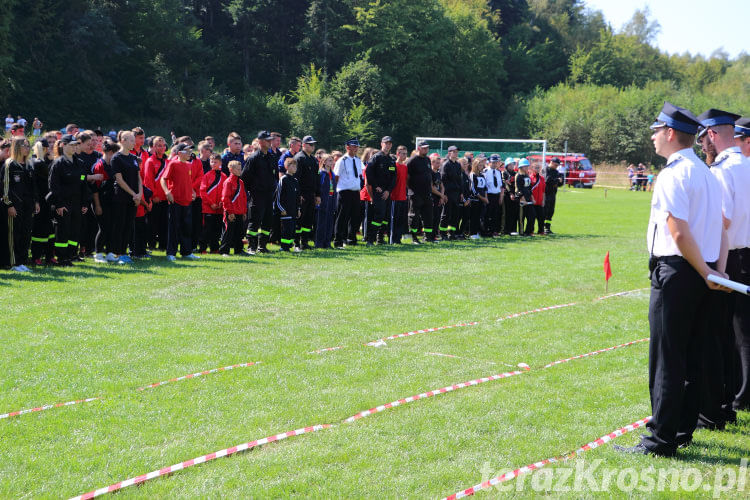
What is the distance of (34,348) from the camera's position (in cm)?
759

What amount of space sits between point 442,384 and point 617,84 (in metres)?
91.5

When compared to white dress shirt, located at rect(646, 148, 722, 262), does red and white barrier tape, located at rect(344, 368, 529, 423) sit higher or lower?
lower

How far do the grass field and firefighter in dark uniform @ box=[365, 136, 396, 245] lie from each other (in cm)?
451

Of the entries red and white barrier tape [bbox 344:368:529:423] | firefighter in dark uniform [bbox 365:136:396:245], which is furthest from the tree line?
red and white barrier tape [bbox 344:368:529:423]

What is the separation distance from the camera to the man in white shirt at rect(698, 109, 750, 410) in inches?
230

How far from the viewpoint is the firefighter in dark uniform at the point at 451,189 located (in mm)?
18922

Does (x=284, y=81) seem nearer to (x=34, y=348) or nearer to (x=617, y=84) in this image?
(x=617, y=84)

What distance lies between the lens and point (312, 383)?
6.68 metres

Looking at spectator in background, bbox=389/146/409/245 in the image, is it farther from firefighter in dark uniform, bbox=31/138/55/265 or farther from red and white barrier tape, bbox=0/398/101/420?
red and white barrier tape, bbox=0/398/101/420

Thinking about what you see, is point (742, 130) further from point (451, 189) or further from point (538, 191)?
point (538, 191)

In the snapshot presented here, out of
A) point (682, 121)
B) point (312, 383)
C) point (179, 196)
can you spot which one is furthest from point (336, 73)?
point (682, 121)

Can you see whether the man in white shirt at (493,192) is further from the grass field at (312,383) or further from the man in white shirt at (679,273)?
the man in white shirt at (679,273)

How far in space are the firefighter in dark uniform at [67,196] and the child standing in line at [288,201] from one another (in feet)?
12.6

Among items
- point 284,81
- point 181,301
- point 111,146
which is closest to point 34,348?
point 181,301
